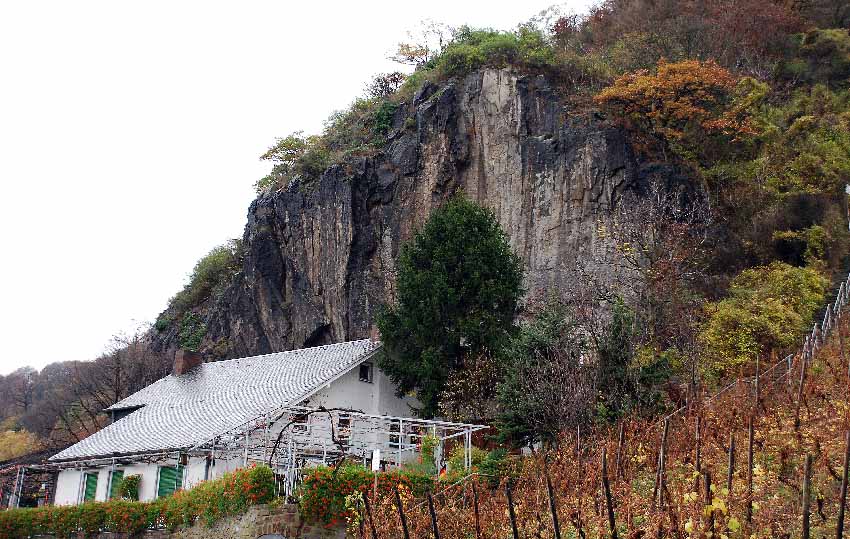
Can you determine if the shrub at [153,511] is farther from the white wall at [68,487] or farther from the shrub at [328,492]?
the white wall at [68,487]

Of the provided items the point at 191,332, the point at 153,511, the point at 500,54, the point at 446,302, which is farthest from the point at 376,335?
the point at 191,332

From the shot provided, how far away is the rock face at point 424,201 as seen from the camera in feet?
93.9

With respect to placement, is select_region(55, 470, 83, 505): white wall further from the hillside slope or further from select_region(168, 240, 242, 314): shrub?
select_region(168, 240, 242, 314): shrub

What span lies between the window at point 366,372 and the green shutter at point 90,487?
8.34 m

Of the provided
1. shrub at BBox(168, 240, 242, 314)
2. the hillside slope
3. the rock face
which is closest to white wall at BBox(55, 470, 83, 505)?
the rock face

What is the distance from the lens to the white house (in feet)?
66.0

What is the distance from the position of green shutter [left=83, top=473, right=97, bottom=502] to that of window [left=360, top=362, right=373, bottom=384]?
8340 mm

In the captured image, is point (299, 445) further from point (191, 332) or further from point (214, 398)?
point (191, 332)

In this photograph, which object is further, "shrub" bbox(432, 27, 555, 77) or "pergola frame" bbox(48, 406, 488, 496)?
"shrub" bbox(432, 27, 555, 77)

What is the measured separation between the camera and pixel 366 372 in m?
24.7

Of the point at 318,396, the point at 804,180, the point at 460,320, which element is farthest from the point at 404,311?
the point at 804,180

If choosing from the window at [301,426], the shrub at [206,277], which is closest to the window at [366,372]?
the window at [301,426]

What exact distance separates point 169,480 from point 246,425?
11.7 ft

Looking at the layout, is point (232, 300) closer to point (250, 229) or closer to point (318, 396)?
point (250, 229)
